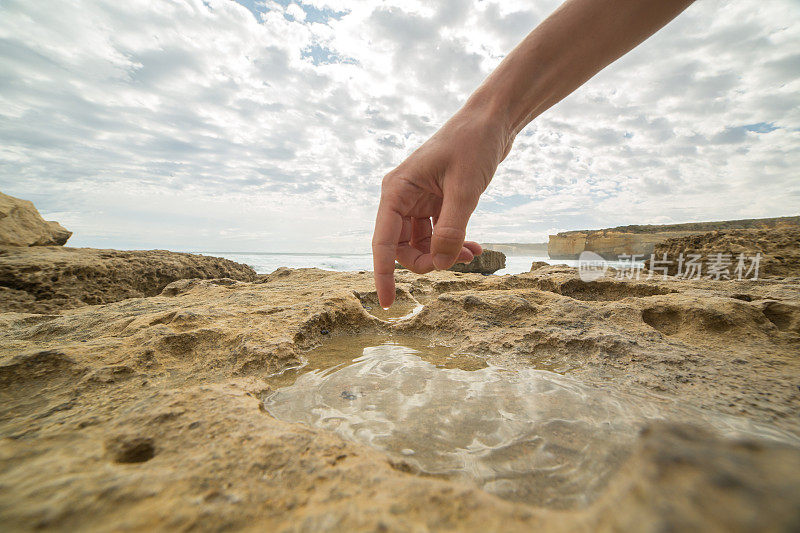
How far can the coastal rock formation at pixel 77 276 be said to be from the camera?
355cm

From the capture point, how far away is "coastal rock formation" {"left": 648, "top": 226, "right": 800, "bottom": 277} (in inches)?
161

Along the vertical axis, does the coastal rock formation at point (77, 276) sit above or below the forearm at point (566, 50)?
below

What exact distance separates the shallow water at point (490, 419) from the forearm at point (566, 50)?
119 centimetres

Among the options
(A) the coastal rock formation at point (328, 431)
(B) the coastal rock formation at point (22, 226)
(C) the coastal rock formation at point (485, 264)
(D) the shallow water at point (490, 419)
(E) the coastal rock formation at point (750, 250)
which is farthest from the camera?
(C) the coastal rock formation at point (485, 264)

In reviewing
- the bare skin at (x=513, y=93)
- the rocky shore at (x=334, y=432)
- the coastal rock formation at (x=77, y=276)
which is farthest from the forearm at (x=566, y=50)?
the coastal rock formation at (x=77, y=276)

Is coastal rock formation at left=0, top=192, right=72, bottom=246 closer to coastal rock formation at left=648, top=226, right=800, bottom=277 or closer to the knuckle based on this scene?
the knuckle

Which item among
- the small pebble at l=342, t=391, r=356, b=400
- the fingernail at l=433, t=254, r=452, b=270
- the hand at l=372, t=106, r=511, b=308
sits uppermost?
the hand at l=372, t=106, r=511, b=308

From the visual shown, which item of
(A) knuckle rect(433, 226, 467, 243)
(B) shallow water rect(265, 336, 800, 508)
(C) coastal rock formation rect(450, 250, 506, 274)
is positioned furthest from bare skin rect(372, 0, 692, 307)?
(C) coastal rock formation rect(450, 250, 506, 274)

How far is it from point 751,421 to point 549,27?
1682 mm

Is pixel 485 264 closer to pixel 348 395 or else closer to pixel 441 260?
pixel 441 260

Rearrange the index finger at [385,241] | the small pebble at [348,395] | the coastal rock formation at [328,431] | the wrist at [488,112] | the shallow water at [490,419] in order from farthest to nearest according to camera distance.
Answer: the index finger at [385,241], the wrist at [488,112], the small pebble at [348,395], the shallow water at [490,419], the coastal rock formation at [328,431]

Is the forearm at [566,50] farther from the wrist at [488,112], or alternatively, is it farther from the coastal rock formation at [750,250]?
the coastal rock formation at [750,250]

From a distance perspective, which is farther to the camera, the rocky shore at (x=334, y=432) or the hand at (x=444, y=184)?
the hand at (x=444, y=184)

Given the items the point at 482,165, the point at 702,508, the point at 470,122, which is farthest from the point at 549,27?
the point at 702,508
